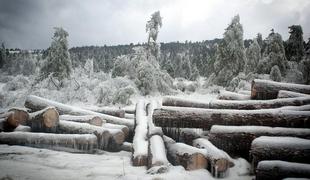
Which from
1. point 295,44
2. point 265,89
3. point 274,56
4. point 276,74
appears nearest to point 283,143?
point 265,89

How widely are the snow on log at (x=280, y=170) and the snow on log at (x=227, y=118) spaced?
1.81 meters

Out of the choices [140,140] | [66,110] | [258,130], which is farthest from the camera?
[66,110]

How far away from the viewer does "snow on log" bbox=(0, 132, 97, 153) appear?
7.52 m

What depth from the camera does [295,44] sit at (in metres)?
28.2

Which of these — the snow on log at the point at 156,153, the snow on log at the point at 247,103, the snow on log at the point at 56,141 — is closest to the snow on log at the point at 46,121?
the snow on log at the point at 56,141

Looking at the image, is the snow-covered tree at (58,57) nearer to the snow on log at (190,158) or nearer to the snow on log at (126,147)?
the snow on log at (126,147)

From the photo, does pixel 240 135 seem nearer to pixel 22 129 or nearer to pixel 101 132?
pixel 101 132

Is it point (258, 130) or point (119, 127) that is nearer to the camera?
point (258, 130)

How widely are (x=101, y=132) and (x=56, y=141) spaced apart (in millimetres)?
1177

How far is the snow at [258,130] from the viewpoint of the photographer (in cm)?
621

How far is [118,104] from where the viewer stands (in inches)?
740

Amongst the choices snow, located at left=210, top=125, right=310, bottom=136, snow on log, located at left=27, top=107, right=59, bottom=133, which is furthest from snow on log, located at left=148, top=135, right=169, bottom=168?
snow on log, located at left=27, top=107, right=59, bottom=133

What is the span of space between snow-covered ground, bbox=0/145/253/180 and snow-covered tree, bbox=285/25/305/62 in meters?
25.4

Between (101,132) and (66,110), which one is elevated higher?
(66,110)
